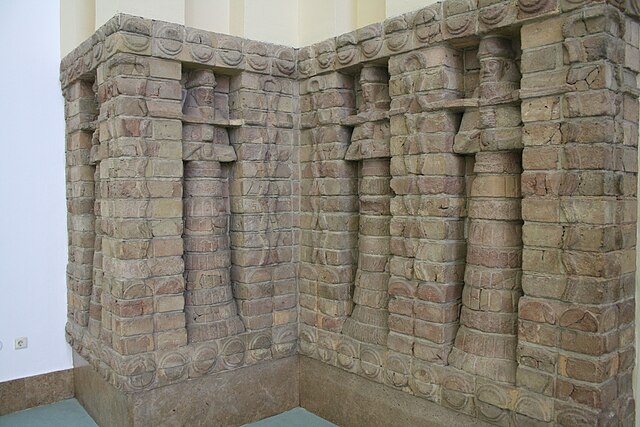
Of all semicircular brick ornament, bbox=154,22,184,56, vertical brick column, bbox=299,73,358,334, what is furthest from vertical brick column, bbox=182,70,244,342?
vertical brick column, bbox=299,73,358,334

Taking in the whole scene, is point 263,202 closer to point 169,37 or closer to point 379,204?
point 379,204

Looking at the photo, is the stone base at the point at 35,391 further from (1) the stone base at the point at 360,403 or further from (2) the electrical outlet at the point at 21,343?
(1) the stone base at the point at 360,403

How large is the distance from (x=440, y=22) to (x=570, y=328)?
1.77 metres

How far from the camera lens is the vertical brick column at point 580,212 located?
262 cm

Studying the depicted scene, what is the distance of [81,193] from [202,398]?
176 centimetres

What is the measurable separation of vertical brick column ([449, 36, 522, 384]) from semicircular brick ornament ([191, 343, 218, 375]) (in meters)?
1.67

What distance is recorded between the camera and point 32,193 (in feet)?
14.2

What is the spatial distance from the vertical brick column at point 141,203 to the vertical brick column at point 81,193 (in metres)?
0.55

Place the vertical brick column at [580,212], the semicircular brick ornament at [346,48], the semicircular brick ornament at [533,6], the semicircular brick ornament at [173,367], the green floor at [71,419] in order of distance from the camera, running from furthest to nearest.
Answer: the green floor at [71,419] → the semicircular brick ornament at [346,48] → the semicircular brick ornament at [173,367] → the semicircular brick ornament at [533,6] → the vertical brick column at [580,212]

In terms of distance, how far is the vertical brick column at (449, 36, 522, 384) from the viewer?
302cm

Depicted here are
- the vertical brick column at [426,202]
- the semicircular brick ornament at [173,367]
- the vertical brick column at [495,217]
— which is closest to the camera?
the vertical brick column at [495,217]

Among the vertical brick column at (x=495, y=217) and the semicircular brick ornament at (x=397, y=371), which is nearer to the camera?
the vertical brick column at (x=495, y=217)

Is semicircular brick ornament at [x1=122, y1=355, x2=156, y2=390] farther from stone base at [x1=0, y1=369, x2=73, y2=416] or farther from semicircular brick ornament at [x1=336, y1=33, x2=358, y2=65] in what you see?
semicircular brick ornament at [x1=336, y1=33, x2=358, y2=65]

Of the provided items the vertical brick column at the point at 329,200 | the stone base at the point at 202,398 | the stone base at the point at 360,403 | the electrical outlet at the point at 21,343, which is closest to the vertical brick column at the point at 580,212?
the stone base at the point at 360,403
